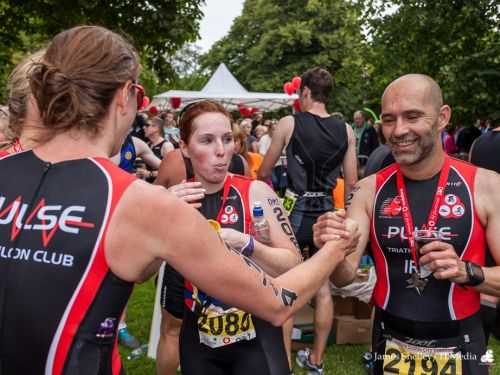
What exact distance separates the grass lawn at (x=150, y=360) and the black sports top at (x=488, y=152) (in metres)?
1.93

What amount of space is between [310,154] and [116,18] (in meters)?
7.14

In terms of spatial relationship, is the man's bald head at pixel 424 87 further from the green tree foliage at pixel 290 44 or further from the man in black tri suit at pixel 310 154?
the green tree foliage at pixel 290 44

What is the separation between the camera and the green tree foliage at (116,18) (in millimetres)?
10375

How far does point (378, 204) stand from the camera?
293 centimetres

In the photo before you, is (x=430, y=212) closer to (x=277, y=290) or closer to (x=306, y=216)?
(x=277, y=290)

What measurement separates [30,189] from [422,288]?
76.2 inches

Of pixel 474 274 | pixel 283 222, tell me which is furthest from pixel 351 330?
pixel 474 274

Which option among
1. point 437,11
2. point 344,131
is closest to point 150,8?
point 437,11

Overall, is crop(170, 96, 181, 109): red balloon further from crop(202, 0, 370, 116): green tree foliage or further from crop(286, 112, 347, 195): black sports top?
crop(202, 0, 370, 116): green tree foliage

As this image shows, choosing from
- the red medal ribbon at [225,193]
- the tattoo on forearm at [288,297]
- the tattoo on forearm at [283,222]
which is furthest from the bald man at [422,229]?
the tattoo on forearm at [288,297]

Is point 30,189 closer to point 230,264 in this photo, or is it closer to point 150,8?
point 230,264

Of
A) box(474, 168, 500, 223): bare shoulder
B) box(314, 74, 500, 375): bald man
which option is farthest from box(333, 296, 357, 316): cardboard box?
box(474, 168, 500, 223): bare shoulder

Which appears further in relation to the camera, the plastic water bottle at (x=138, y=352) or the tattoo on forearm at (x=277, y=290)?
the plastic water bottle at (x=138, y=352)

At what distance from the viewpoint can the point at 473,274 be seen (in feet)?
8.23
